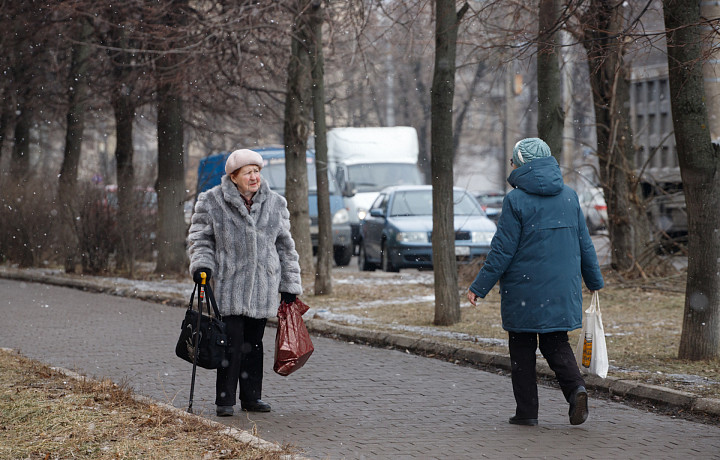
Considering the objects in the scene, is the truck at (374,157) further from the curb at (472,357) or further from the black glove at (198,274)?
the black glove at (198,274)

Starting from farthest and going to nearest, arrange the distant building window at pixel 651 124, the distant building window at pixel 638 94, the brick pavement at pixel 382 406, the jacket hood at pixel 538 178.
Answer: the distant building window at pixel 638 94
the distant building window at pixel 651 124
the jacket hood at pixel 538 178
the brick pavement at pixel 382 406

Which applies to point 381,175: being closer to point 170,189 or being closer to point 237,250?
point 170,189

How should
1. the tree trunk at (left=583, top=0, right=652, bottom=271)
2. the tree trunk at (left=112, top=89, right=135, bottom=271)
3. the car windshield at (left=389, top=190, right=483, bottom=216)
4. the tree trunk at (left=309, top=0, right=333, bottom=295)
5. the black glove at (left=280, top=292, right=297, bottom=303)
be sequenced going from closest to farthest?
the black glove at (left=280, top=292, right=297, bottom=303)
the tree trunk at (left=309, top=0, right=333, bottom=295)
the tree trunk at (left=583, top=0, right=652, bottom=271)
the tree trunk at (left=112, top=89, right=135, bottom=271)
the car windshield at (left=389, top=190, right=483, bottom=216)

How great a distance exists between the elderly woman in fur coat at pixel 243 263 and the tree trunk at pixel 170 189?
12.0 m

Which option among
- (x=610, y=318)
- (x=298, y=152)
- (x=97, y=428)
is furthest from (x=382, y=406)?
(x=298, y=152)

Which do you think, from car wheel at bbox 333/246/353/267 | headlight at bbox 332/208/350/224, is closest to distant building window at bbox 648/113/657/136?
headlight at bbox 332/208/350/224

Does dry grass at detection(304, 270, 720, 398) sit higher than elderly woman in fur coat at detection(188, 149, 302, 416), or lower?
lower

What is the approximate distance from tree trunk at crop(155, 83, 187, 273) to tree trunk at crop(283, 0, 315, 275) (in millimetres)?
2739

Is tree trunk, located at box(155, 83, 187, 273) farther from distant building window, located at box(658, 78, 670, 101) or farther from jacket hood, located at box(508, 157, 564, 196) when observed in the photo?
jacket hood, located at box(508, 157, 564, 196)

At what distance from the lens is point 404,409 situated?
7.26 meters

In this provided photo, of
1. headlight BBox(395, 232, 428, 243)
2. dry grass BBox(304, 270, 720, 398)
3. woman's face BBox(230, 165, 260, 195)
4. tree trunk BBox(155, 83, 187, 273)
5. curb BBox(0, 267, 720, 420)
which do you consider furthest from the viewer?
headlight BBox(395, 232, 428, 243)

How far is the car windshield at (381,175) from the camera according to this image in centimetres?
2673

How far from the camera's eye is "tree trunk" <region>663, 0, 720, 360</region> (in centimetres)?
837

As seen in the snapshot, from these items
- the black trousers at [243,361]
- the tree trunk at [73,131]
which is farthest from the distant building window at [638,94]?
the black trousers at [243,361]
